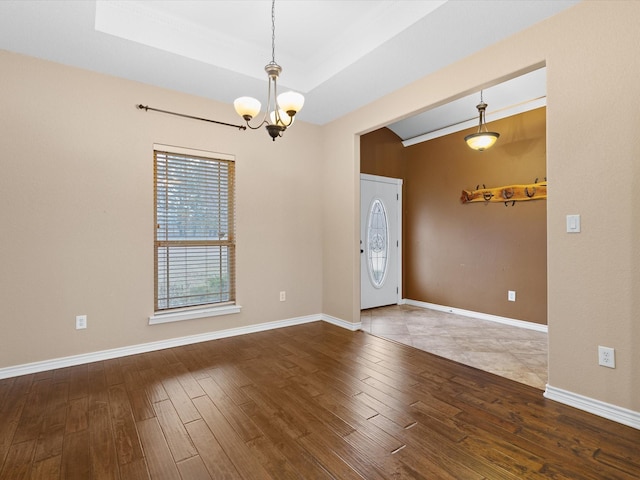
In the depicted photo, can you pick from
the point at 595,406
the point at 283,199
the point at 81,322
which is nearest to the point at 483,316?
the point at 595,406

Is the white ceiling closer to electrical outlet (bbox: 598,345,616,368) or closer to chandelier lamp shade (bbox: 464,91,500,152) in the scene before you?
chandelier lamp shade (bbox: 464,91,500,152)

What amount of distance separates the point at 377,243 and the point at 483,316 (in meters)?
1.87

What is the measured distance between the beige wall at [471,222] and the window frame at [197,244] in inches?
90.9

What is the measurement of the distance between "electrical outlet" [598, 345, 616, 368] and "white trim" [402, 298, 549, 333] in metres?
2.10

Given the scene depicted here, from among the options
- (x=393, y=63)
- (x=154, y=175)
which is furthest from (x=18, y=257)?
(x=393, y=63)

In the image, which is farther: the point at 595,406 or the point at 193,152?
the point at 193,152

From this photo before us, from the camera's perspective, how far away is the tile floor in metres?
2.94

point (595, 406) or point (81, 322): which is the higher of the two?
point (81, 322)

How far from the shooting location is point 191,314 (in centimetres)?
359

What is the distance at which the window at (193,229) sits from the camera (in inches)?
136

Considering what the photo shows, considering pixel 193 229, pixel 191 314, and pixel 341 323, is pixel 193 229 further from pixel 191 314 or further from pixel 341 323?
pixel 341 323

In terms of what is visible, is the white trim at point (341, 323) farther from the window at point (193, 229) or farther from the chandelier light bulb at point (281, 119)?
the chandelier light bulb at point (281, 119)

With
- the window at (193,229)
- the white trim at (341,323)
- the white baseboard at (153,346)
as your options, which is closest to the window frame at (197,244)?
the window at (193,229)

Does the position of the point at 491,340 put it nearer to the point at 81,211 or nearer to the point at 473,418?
the point at 473,418
